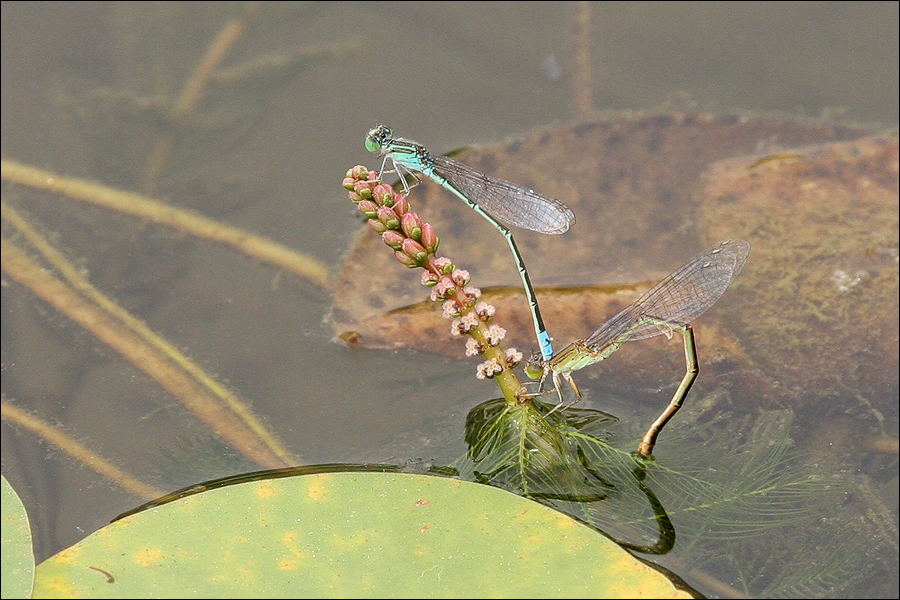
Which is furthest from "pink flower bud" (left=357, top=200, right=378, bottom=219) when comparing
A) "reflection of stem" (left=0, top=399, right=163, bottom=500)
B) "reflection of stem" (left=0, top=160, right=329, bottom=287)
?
"reflection of stem" (left=0, top=160, right=329, bottom=287)

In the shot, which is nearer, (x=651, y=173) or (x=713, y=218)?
(x=713, y=218)

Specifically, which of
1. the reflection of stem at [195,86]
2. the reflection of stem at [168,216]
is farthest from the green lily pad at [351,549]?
the reflection of stem at [195,86]

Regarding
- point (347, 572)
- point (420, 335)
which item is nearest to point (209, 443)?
point (420, 335)

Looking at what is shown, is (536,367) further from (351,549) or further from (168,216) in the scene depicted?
(168,216)

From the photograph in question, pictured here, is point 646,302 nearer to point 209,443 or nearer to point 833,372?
point 833,372

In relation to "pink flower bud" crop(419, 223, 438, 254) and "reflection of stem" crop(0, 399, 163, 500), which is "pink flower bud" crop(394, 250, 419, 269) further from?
"reflection of stem" crop(0, 399, 163, 500)

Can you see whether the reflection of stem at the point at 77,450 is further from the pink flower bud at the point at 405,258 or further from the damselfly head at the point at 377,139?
the damselfly head at the point at 377,139

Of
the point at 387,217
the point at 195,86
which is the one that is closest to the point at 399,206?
the point at 387,217
